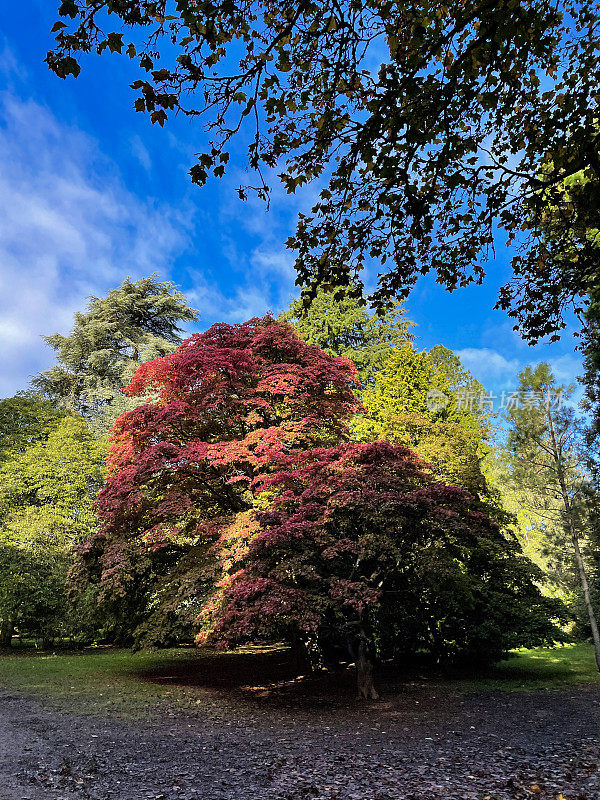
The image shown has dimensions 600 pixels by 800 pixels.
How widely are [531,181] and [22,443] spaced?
751 inches

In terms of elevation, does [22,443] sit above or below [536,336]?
above

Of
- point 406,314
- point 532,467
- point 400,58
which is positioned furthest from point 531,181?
point 406,314

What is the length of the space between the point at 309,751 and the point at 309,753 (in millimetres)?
90

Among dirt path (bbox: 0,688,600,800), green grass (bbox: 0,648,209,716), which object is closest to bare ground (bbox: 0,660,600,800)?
dirt path (bbox: 0,688,600,800)

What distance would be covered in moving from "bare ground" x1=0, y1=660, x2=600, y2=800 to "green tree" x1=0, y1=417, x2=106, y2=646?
6594 mm

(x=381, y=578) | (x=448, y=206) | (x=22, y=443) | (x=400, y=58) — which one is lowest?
(x=381, y=578)

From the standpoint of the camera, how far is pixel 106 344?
74.1 feet

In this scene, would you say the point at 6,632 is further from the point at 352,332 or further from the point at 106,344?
the point at 352,332

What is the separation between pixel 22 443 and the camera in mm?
18188

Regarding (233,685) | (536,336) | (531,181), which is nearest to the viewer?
(531,181)

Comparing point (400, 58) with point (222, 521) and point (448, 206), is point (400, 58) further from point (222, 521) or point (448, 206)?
point (222, 521)

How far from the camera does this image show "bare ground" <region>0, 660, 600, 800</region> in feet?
14.7

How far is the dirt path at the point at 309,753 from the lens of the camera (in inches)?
176

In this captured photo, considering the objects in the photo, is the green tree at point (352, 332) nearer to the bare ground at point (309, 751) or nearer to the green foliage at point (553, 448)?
the green foliage at point (553, 448)
